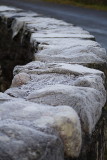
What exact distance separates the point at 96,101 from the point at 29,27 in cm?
242

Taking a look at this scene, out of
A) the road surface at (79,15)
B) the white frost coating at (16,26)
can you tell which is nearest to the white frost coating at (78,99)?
the white frost coating at (16,26)

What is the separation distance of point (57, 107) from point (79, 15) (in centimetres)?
975

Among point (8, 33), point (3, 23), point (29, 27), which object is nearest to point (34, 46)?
point (29, 27)

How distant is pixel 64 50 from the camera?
9.13 ft

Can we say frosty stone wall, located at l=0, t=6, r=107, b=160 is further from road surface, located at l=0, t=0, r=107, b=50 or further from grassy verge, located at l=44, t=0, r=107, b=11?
grassy verge, located at l=44, t=0, r=107, b=11

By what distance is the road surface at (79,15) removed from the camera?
28.4 feet

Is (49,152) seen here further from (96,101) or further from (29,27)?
(29,27)

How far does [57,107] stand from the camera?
1592 mm

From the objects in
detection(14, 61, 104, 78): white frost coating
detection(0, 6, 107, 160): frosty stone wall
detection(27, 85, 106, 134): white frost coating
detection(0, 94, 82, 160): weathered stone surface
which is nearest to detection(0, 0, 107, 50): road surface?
detection(0, 6, 107, 160): frosty stone wall

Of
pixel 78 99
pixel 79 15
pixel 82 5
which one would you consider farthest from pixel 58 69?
pixel 82 5

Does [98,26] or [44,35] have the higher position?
[44,35]

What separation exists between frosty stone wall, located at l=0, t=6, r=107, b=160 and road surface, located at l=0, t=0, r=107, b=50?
15.2 ft

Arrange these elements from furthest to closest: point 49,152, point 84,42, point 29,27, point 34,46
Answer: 1. point 29,27
2. point 34,46
3. point 84,42
4. point 49,152

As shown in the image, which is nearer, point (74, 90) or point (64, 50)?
point (74, 90)
